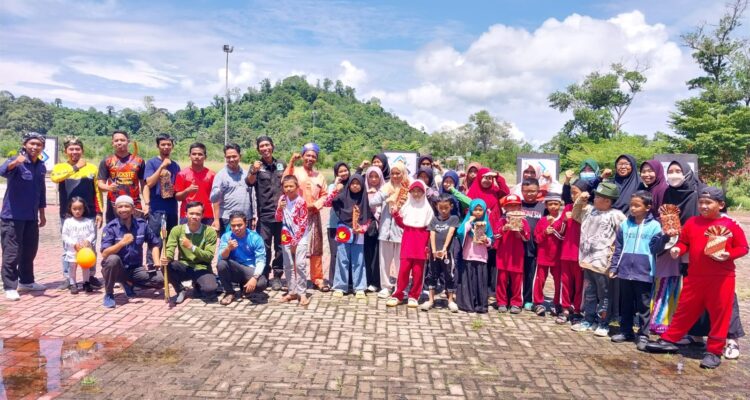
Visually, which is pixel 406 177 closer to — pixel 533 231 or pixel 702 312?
pixel 533 231

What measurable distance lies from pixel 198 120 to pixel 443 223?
80408mm

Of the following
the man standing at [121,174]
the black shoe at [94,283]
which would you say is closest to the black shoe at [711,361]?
the man standing at [121,174]

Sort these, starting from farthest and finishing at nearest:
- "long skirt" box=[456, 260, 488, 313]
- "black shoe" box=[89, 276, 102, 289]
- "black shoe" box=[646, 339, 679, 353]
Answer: "black shoe" box=[89, 276, 102, 289] → "long skirt" box=[456, 260, 488, 313] → "black shoe" box=[646, 339, 679, 353]

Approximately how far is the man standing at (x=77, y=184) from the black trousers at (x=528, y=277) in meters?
5.20

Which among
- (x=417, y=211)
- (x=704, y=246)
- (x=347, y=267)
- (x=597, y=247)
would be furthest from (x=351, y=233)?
(x=704, y=246)

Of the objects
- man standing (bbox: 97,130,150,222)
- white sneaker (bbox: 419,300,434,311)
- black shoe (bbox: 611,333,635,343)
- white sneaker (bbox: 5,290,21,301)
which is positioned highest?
man standing (bbox: 97,130,150,222)

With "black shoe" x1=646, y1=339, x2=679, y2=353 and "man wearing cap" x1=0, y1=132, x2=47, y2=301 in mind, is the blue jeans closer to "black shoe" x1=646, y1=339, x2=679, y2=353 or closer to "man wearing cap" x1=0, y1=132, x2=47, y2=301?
"black shoe" x1=646, y1=339, x2=679, y2=353

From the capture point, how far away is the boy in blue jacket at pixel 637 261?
16.0ft

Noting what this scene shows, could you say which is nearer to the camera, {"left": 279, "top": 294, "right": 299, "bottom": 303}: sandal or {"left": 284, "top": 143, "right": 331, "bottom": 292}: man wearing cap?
{"left": 279, "top": 294, "right": 299, "bottom": 303}: sandal

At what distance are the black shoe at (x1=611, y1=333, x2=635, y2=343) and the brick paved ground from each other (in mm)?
111

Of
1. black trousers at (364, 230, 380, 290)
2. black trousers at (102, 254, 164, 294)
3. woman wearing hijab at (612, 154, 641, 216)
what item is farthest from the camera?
black trousers at (364, 230, 380, 290)

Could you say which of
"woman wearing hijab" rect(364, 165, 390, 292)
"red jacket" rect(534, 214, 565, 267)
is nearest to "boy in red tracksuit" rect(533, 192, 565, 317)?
"red jacket" rect(534, 214, 565, 267)

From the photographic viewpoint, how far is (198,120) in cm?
8019

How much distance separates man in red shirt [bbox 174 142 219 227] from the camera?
6.19 metres
